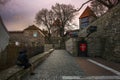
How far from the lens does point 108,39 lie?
17.3 m

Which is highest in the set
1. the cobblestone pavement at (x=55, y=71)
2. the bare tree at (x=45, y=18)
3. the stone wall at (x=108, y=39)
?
the bare tree at (x=45, y=18)

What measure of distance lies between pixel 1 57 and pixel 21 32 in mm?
57117

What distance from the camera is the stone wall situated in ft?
49.9

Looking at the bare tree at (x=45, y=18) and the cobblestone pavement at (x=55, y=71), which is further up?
the bare tree at (x=45, y=18)

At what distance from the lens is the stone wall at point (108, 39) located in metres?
15.2

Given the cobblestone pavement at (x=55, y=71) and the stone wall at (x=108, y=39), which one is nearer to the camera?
the cobblestone pavement at (x=55, y=71)

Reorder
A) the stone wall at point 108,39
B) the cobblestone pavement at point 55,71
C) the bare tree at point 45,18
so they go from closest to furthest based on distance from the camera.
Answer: the cobblestone pavement at point 55,71
the stone wall at point 108,39
the bare tree at point 45,18

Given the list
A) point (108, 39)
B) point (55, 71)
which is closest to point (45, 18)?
point (108, 39)

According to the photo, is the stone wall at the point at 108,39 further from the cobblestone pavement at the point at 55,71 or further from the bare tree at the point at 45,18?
the bare tree at the point at 45,18

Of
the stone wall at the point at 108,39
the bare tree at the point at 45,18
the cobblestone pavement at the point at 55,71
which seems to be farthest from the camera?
the bare tree at the point at 45,18

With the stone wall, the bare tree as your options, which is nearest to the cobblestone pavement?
the stone wall

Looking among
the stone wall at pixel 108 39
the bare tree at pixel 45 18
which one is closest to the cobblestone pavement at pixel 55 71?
the stone wall at pixel 108 39

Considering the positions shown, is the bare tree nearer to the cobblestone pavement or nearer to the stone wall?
the stone wall

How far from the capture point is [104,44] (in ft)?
61.3
